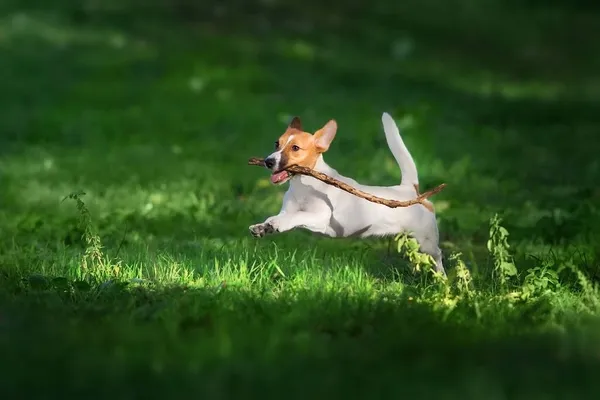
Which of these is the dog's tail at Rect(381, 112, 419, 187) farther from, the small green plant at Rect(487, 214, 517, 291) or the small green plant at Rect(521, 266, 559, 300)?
the small green plant at Rect(521, 266, 559, 300)

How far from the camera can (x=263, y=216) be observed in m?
10.6

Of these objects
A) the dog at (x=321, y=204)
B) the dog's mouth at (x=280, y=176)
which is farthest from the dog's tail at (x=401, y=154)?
the dog's mouth at (x=280, y=176)

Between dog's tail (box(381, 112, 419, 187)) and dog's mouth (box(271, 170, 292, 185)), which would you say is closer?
dog's mouth (box(271, 170, 292, 185))

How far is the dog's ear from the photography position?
7047mm

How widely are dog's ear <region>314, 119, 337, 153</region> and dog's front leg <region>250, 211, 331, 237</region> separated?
1.16ft

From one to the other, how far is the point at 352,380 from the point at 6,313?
190 cm

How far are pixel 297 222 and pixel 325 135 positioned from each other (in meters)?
0.48

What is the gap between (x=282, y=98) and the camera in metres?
18.9

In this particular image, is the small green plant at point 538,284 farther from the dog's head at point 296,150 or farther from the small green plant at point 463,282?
the dog's head at point 296,150

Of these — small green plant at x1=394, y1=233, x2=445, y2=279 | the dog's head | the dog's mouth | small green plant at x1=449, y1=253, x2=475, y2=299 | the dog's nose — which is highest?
the dog's head

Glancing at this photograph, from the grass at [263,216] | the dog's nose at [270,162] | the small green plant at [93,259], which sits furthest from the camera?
the small green plant at [93,259]

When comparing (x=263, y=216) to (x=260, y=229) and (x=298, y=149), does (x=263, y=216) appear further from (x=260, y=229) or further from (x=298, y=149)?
(x=260, y=229)

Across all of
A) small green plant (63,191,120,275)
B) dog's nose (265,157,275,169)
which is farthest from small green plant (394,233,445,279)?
small green plant (63,191,120,275)

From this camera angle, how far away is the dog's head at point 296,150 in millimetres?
6945
